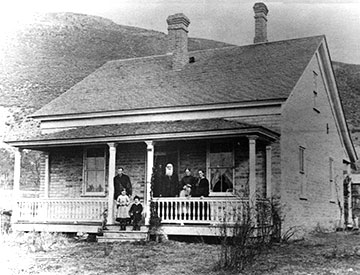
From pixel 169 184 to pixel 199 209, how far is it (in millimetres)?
995

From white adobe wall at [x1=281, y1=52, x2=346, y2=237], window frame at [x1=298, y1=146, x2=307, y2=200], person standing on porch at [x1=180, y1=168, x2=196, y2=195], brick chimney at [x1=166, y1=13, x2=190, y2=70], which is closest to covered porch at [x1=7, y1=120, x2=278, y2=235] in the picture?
person standing on porch at [x1=180, y1=168, x2=196, y2=195]

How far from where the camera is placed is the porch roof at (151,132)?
38.9ft

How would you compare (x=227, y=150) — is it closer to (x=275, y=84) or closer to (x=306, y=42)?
(x=275, y=84)

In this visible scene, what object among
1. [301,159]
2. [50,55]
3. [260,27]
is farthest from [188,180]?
[260,27]

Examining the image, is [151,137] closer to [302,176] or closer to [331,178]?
[302,176]

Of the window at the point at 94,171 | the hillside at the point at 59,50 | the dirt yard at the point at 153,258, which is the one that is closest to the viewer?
the dirt yard at the point at 153,258

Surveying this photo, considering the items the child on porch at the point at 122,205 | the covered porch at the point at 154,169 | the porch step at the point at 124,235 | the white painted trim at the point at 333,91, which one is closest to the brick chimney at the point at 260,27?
the white painted trim at the point at 333,91

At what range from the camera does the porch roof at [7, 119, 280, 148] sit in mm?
11867

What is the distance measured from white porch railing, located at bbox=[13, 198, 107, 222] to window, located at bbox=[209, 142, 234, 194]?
2566mm

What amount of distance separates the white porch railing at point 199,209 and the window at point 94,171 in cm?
248

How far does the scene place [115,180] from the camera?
12664 mm

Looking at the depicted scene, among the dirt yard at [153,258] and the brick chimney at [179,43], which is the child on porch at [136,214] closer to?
the dirt yard at [153,258]

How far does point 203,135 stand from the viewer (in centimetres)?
1203

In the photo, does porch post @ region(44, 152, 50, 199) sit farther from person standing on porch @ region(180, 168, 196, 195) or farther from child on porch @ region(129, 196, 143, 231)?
person standing on porch @ region(180, 168, 196, 195)
